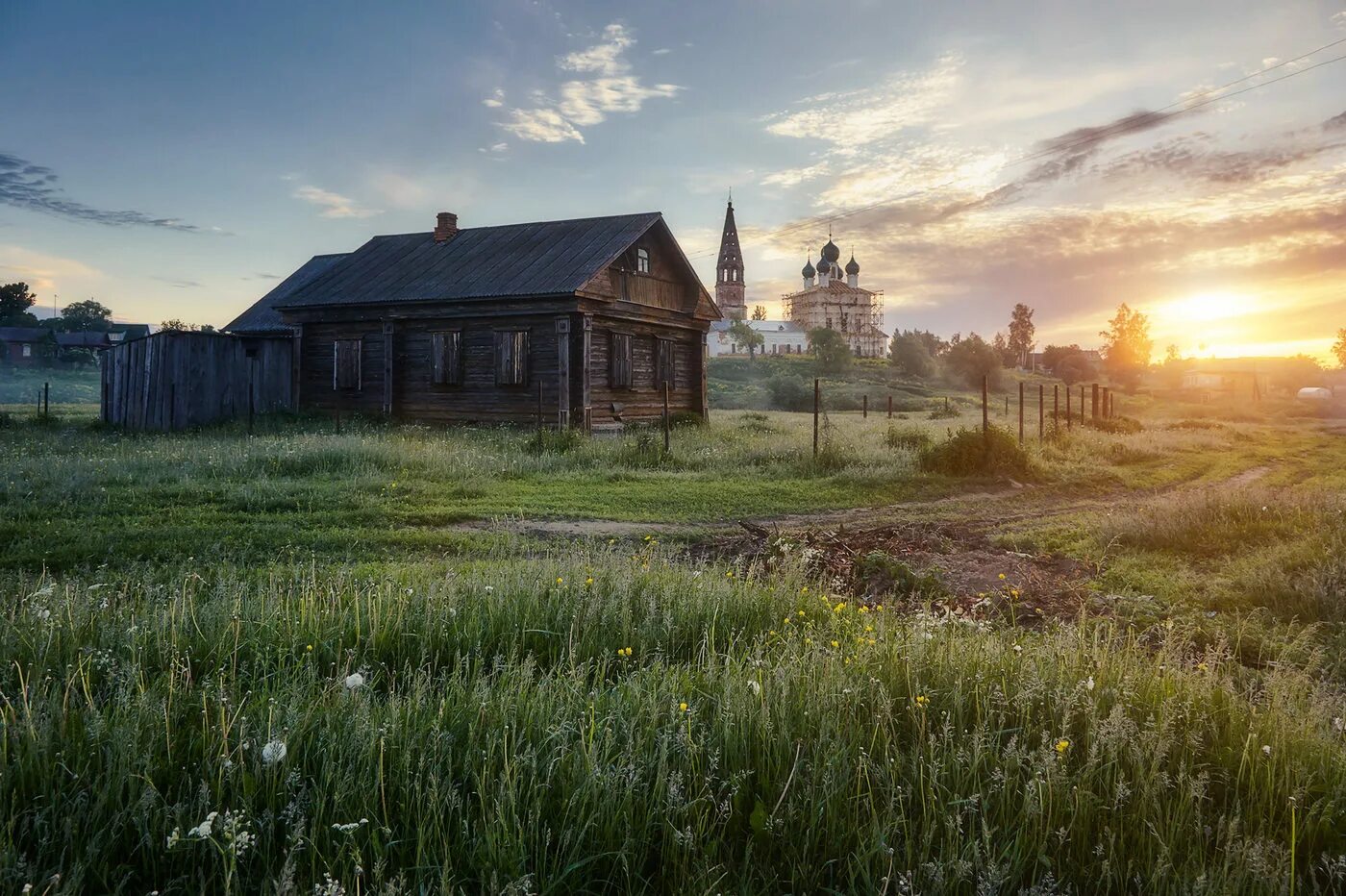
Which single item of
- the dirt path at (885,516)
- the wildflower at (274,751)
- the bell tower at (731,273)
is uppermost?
the bell tower at (731,273)

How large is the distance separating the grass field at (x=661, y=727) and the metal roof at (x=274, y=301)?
24.8m

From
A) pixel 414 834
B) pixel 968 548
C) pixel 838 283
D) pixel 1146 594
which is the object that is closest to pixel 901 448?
pixel 968 548

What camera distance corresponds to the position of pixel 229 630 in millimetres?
4582

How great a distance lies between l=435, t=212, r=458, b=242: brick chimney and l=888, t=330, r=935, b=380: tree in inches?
2254

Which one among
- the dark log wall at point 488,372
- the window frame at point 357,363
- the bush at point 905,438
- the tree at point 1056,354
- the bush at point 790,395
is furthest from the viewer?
the tree at point 1056,354

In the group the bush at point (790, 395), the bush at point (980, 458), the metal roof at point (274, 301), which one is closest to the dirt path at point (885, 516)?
the bush at point (980, 458)

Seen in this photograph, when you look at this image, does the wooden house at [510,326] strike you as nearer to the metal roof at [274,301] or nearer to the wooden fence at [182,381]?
the wooden fence at [182,381]

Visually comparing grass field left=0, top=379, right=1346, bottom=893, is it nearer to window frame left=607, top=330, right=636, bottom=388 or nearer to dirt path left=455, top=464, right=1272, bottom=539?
dirt path left=455, top=464, right=1272, bottom=539

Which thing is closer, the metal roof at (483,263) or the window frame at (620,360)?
the metal roof at (483,263)

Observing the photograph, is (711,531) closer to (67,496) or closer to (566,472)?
(566,472)

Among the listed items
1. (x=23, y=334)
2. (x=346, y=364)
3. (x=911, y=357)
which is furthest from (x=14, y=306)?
(x=911, y=357)

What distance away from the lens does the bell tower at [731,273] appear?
10994cm

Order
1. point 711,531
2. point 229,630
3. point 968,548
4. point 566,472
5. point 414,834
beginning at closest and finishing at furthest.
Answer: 1. point 414,834
2. point 229,630
3. point 968,548
4. point 711,531
5. point 566,472

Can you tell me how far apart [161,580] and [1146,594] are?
8.32m
